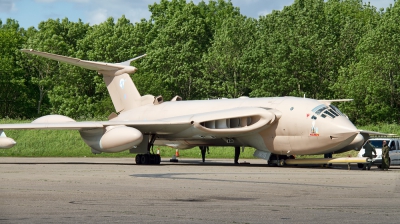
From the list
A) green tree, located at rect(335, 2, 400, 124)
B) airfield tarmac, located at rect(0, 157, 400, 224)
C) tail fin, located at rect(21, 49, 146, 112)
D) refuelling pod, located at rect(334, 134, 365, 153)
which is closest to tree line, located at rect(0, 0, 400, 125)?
green tree, located at rect(335, 2, 400, 124)

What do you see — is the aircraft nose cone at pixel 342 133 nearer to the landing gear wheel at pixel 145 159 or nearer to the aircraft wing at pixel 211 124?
the aircraft wing at pixel 211 124

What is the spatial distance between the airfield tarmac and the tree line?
133 feet

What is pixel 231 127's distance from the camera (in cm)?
3400

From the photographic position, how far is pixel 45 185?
19516 mm

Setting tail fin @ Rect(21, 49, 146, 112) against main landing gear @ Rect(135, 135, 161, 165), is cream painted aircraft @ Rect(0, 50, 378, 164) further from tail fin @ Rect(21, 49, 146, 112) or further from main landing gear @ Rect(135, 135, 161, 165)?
tail fin @ Rect(21, 49, 146, 112)

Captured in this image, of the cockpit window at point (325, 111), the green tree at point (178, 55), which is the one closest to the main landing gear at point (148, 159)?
the cockpit window at point (325, 111)

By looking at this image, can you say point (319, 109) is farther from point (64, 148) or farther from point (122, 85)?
point (64, 148)

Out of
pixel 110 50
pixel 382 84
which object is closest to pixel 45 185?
pixel 382 84

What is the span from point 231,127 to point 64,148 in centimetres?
2228

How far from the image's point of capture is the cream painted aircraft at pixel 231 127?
3188cm

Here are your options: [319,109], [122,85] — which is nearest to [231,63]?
[122,85]

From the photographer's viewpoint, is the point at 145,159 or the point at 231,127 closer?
the point at 231,127

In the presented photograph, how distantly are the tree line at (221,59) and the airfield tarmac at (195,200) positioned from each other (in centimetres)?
4041

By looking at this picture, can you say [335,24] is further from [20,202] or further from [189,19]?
[20,202]
